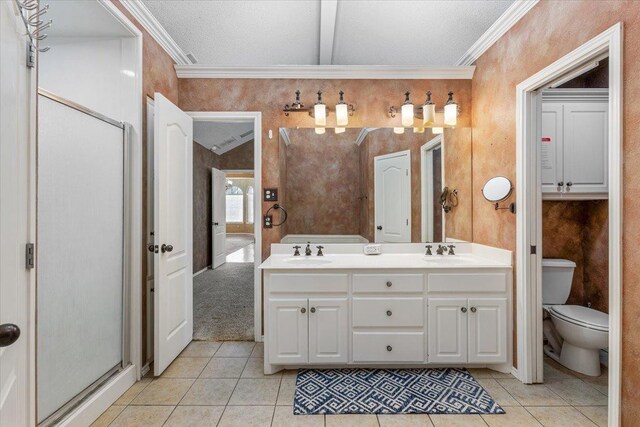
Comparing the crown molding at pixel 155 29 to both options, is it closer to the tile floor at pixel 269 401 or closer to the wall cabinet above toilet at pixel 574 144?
the tile floor at pixel 269 401

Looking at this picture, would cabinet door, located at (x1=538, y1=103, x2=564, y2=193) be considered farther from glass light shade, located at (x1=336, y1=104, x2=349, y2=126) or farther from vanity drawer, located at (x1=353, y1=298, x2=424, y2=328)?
glass light shade, located at (x1=336, y1=104, x2=349, y2=126)

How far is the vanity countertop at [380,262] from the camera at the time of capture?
2.33 m

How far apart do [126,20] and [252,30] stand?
967 millimetres

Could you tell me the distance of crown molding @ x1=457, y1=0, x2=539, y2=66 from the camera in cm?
216

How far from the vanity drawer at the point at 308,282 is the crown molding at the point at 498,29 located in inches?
85.9

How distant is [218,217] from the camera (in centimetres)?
694

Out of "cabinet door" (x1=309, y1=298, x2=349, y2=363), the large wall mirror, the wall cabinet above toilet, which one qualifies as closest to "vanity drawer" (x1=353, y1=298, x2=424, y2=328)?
"cabinet door" (x1=309, y1=298, x2=349, y2=363)

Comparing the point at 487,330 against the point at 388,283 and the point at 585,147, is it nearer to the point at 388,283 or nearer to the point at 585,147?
the point at 388,283

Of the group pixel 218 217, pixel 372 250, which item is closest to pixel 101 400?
pixel 372 250

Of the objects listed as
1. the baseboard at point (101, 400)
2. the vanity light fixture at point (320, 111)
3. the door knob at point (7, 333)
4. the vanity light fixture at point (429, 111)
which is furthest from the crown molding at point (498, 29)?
the baseboard at point (101, 400)

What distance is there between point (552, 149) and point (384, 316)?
1.90 meters

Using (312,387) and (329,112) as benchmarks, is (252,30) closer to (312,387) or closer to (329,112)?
(329,112)

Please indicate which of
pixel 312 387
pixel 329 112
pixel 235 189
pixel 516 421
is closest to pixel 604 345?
pixel 516 421

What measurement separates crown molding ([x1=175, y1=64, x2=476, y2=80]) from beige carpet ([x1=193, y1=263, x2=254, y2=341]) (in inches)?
96.5
